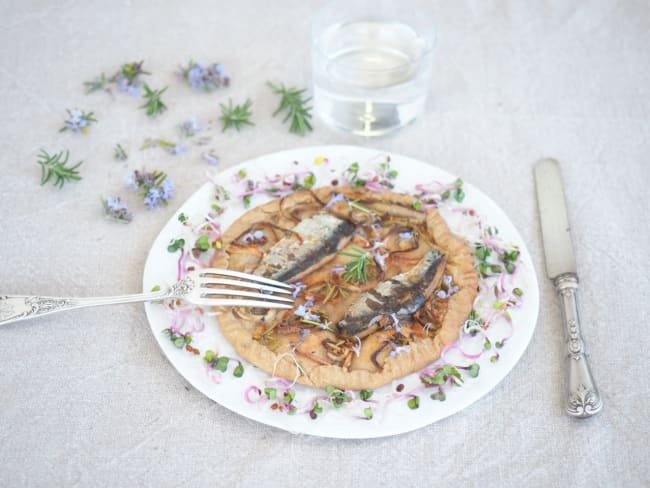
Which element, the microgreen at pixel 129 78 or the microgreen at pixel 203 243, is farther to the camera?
the microgreen at pixel 129 78

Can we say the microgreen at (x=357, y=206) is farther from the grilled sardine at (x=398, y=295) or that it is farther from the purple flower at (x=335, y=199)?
the grilled sardine at (x=398, y=295)

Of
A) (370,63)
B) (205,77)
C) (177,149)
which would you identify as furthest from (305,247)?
(205,77)

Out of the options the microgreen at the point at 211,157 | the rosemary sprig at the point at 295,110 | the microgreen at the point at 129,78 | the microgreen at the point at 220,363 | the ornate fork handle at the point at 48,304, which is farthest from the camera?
the microgreen at the point at 129,78

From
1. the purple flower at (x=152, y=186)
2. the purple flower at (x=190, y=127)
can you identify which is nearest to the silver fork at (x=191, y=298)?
the purple flower at (x=152, y=186)

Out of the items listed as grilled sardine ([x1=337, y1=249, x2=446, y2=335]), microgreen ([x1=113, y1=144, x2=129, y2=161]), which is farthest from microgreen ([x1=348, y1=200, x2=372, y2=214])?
microgreen ([x1=113, y1=144, x2=129, y2=161])

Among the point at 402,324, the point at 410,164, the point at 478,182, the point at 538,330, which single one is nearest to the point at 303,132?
the point at 410,164

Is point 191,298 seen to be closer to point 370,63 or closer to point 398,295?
point 398,295
